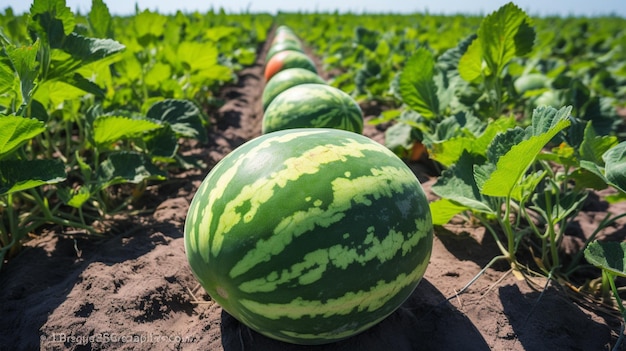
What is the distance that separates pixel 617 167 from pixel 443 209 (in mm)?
652

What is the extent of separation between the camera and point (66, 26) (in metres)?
2.13

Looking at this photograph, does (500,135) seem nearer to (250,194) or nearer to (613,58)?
(250,194)

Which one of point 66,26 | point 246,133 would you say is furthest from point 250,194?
point 246,133

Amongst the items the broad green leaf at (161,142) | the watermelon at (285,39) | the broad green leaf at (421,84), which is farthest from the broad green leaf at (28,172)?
the watermelon at (285,39)

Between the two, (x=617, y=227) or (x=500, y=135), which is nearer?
(x=500, y=135)

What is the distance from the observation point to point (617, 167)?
152cm

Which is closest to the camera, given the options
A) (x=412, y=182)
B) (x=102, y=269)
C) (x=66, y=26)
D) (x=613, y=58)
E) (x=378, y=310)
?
(x=378, y=310)

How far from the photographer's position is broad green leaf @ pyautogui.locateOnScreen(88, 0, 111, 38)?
2.74m

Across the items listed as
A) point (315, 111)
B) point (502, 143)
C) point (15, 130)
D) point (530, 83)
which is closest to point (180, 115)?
point (315, 111)

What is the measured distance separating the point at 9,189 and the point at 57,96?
869 millimetres

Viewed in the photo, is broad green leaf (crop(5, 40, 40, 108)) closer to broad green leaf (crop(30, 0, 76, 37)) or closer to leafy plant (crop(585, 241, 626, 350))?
broad green leaf (crop(30, 0, 76, 37))

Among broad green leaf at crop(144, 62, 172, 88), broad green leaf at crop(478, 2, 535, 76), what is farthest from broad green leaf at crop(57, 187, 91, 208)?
broad green leaf at crop(478, 2, 535, 76)

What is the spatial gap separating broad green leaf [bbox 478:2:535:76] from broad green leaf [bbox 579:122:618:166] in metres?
0.76

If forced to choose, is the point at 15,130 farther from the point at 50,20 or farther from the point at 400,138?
the point at 400,138
